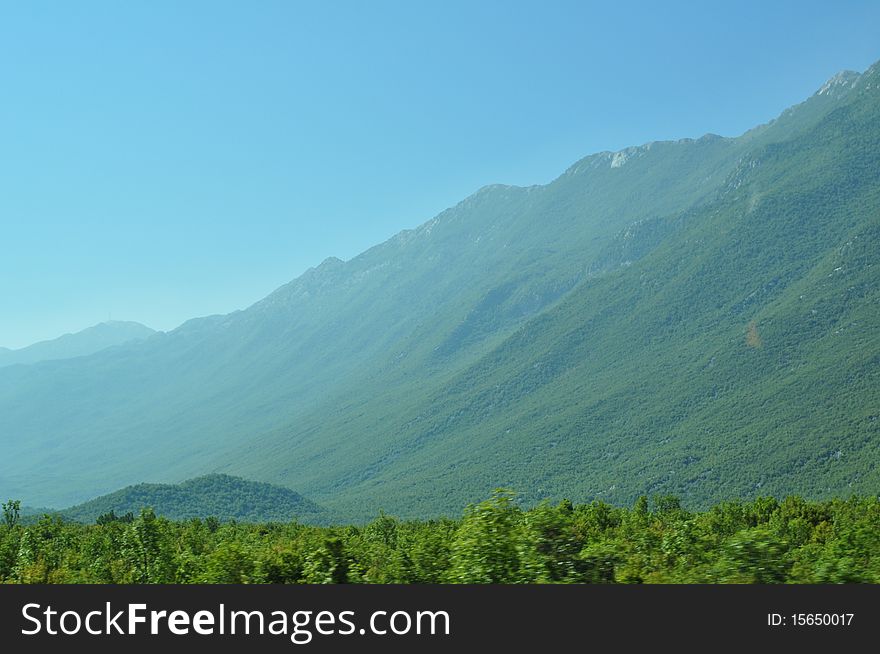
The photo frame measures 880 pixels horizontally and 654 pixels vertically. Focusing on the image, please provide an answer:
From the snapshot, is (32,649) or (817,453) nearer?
(32,649)

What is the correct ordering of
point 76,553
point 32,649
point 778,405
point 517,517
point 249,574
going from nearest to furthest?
1. point 32,649
2. point 517,517
3. point 249,574
4. point 76,553
5. point 778,405

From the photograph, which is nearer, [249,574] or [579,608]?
[579,608]

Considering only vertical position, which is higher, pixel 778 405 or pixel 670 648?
pixel 778 405

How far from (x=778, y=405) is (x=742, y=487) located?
3906 centimetres

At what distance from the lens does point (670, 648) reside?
13.2 metres

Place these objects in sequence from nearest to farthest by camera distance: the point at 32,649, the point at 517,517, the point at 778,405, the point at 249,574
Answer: the point at 32,649, the point at 517,517, the point at 249,574, the point at 778,405

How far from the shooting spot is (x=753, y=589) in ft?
44.4

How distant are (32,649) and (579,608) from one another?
10023 millimetres

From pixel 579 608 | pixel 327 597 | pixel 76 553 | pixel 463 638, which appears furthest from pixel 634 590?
pixel 76 553

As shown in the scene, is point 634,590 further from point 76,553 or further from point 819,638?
point 76,553

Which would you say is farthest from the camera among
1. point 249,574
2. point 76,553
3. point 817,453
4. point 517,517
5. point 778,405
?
point 778,405

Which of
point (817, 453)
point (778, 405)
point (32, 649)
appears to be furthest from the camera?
point (778, 405)

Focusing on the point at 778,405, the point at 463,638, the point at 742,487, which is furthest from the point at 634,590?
the point at 778,405

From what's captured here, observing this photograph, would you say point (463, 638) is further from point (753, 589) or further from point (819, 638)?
point (819, 638)
